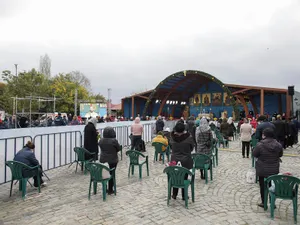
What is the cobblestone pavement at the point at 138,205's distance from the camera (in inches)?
160

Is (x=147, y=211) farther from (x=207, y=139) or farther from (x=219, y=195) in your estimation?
(x=207, y=139)

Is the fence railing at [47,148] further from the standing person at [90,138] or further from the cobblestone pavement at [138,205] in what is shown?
the standing person at [90,138]

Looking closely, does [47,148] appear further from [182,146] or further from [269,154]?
[269,154]

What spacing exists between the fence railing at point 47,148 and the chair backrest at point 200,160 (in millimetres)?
3965

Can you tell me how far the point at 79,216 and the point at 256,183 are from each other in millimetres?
4161

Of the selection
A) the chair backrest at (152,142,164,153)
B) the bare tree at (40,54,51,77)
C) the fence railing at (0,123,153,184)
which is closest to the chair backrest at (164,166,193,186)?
the chair backrest at (152,142,164,153)

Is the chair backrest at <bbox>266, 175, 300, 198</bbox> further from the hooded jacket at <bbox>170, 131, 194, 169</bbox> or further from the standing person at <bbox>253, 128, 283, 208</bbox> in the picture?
the hooded jacket at <bbox>170, 131, 194, 169</bbox>

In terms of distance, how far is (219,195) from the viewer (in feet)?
17.2

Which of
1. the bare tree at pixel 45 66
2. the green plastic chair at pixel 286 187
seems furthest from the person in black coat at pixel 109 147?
the bare tree at pixel 45 66

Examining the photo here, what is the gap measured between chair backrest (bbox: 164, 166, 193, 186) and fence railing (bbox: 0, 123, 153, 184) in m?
3.81

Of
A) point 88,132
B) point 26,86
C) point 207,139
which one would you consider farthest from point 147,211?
point 26,86

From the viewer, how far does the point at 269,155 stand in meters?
4.26

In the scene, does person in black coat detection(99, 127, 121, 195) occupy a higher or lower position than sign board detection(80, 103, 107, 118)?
lower

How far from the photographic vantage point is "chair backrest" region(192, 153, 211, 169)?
6.00 m
